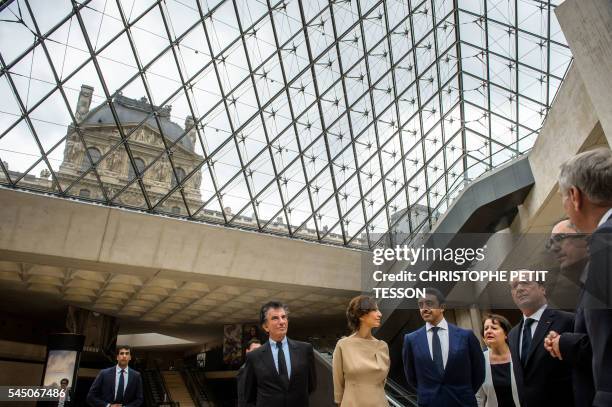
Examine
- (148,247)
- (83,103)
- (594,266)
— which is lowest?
(594,266)

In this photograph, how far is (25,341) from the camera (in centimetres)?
3080

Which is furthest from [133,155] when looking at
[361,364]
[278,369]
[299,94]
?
[361,364]

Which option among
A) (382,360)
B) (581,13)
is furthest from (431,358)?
(581,13)

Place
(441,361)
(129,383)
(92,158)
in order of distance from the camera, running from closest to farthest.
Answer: (441,361), (129,383), (92,158)

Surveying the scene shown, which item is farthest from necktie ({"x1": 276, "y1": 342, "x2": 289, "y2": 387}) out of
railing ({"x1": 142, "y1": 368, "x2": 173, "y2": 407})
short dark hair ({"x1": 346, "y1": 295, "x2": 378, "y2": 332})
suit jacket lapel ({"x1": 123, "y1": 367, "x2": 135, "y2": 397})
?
railing ({"x1": 142, "y1": 368, "x2": 173, "y2": 407})

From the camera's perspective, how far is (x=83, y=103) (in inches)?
813

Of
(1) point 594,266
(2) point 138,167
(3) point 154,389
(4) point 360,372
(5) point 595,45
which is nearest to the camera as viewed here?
(1) point 594,266

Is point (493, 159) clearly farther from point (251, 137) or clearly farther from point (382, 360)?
point (382, 360)

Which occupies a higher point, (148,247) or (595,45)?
(595,45)

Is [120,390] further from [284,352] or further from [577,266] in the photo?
[577,266]

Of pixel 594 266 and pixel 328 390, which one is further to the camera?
pixel 328 390

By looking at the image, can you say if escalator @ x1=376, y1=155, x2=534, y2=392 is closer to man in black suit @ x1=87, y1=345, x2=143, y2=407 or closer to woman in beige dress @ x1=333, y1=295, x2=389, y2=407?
man in black suit @ x1=87, y1=345, x2=143, y2=407

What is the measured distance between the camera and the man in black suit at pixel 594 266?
1.92m

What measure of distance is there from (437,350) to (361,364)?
2.88 feet
